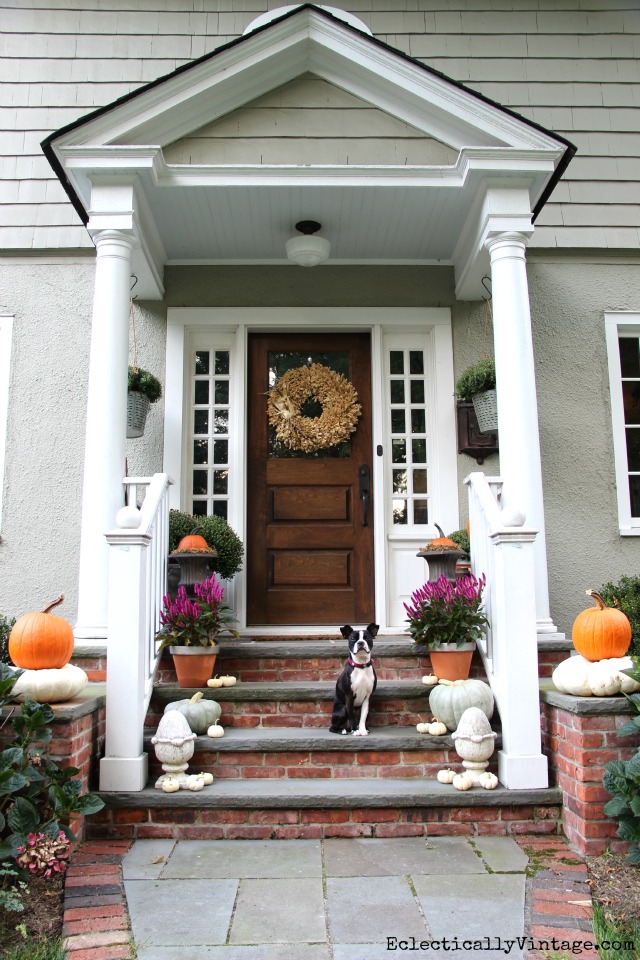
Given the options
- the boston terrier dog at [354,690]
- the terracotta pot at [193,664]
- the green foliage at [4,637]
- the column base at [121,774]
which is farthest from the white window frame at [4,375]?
the boston terrier dog at [354,690]

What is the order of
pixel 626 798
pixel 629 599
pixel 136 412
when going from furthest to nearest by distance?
pixel 136 412, pixel 629 599, pixel 626 798

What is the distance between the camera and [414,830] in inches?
123

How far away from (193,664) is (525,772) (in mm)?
1634

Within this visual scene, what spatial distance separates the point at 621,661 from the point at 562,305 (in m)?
3.00

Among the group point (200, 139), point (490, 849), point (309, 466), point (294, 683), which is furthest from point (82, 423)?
point (490, 849)

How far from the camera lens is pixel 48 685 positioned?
3.16 m

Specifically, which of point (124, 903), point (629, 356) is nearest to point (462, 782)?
point (124, 903)

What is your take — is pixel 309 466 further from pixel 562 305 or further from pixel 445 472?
pixel 562 305

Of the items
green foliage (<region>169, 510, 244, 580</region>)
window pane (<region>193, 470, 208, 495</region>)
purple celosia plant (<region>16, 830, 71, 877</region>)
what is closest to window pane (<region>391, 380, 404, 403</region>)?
window pane (<region>193, 470, 208, 495</region>)

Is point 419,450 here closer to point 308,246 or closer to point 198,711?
point 308,246

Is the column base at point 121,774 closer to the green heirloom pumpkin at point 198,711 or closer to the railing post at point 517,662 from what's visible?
the green heirloom pumpkin at point 198,711

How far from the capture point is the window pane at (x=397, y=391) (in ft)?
17.8

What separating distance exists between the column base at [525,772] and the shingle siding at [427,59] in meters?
3.93

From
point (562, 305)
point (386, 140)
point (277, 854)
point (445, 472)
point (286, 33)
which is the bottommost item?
point (277, 854)
